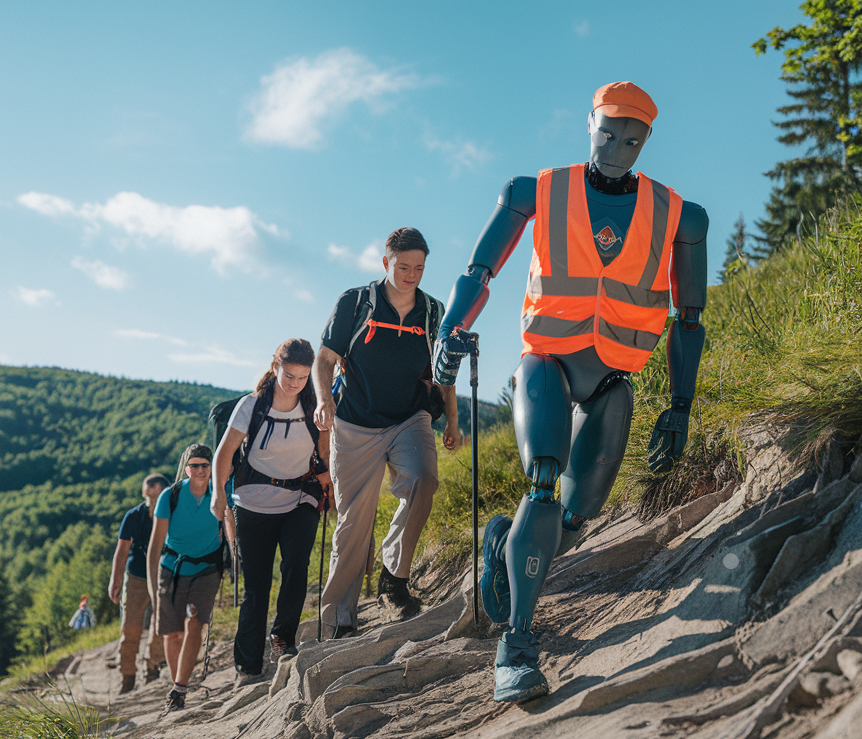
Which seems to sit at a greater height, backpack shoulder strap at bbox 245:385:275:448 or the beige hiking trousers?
backpack shoulder strap at bbox 245:385:275:448

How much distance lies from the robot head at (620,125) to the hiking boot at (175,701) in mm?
4411

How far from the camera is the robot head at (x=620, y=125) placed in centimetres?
296

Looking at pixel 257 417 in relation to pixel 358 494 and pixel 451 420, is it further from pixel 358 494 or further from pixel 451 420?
pixel 451 420

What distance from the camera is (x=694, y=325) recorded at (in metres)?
3.22

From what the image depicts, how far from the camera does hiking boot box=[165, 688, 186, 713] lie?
190 inches

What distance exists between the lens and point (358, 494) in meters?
4.29

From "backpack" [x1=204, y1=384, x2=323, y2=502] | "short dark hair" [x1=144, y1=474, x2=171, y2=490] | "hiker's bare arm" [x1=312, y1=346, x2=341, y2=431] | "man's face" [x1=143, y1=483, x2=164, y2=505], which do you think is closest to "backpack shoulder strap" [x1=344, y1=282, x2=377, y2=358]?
"hiker's bare arm" [x1=312, y1=346, x2=341, y2=431]

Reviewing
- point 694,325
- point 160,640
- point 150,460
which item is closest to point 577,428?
point 694,325

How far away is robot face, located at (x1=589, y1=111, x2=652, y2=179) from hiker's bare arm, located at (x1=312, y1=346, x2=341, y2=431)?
6.64 feet

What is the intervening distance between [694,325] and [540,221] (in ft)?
2.87

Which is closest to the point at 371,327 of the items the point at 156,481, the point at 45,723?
the point at 45,723

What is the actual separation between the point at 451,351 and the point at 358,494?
5.35 feet

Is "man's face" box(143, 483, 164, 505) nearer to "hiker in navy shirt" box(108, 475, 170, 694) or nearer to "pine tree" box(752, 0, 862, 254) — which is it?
"hiker in navy shirt" box(108, 475, 170, 694)

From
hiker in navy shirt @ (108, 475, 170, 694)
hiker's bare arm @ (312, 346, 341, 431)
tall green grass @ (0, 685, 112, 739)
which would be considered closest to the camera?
tall green grass @ (0, 685, 112, 739)
